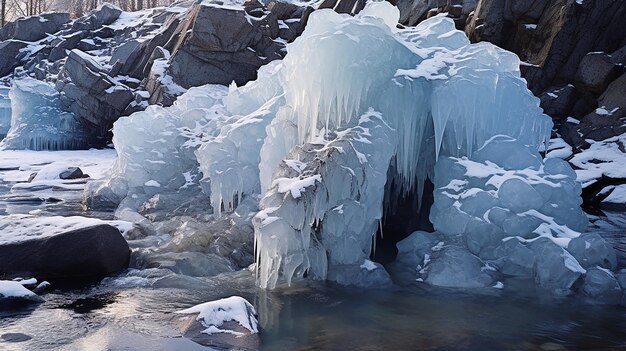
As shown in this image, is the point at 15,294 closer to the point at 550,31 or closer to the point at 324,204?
the point at 324,204

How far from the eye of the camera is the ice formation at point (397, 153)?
7656 millimetres

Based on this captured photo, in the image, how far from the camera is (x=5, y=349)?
5148mm

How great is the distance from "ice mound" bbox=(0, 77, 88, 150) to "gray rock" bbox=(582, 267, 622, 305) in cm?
2518

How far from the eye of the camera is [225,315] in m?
5.85

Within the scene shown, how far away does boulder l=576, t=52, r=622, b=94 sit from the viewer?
59.3 ft

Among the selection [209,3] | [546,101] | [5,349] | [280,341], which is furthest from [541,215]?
[209,3]

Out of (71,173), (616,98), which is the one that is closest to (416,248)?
(616,98)

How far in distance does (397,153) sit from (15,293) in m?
6.10

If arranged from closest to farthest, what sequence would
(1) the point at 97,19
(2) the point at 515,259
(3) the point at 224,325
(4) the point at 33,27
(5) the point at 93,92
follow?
1. (3) the point at 224,325
2. (2) the point at 515,259
3. (5) the point at 93,92
4. (1) the point at 97,19
5. (4) the point at 33,27

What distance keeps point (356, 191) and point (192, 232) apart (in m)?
3.57

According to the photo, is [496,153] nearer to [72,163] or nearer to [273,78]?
[273,78]

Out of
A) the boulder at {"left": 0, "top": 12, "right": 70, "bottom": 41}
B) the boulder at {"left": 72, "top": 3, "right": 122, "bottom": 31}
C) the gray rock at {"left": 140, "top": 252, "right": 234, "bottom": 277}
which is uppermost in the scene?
the boulder at {"left": 72, "top": 3, "right": 122, "bottom": 31}

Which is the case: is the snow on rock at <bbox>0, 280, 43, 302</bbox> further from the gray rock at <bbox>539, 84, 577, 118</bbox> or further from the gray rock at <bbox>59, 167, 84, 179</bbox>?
the gray rock at <bbox>539, 84, 577, 118</bbox>

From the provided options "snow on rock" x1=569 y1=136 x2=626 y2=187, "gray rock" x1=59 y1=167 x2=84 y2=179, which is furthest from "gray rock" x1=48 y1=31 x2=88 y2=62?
"snow on rock" x1=569 y1=136 x2=626 y2=187
